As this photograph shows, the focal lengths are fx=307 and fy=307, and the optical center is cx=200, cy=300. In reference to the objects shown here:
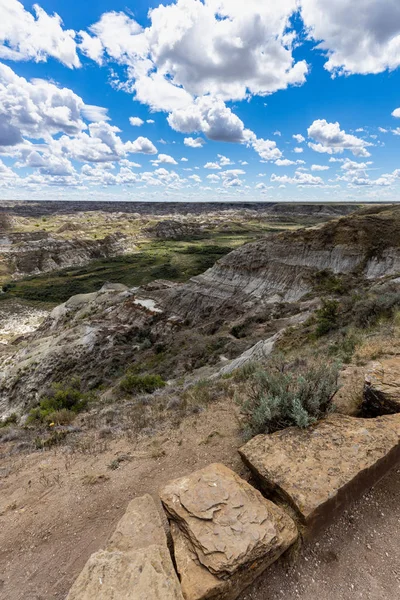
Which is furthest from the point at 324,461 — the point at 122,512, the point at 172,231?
the point at 172,231

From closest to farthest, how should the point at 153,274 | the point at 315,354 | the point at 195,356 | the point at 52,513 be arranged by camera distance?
the point at 52,513 → the point at 315,354 → the point at 195,356 → the point at 153,274

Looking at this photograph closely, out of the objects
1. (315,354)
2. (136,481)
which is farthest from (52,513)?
(315,354)

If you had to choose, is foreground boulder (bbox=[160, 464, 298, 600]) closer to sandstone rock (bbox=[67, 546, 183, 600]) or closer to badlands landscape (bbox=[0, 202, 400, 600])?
badlands landscape (bbox=[0, 202, 400, 600])

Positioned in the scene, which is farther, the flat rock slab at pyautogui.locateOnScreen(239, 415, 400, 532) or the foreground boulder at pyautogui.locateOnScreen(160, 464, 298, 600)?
the flat rock slab at pyautogui.locateOnScreen(239, 415, 400, 532)

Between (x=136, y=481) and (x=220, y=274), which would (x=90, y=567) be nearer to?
(x=136, y=481)

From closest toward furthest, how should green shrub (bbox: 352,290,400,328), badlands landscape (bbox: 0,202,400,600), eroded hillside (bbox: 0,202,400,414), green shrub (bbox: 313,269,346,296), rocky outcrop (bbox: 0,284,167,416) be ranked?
badlands landscape (bbox: 0,202,400,600), green shrub (bbox: 352,290,400,328), rocky outcrop (bbox: 0,284,167,416), eroded hillside (bbox: 0,202,400,414), green shrub (bbox: 313,269,346,296)

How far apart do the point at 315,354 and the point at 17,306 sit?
54.9m

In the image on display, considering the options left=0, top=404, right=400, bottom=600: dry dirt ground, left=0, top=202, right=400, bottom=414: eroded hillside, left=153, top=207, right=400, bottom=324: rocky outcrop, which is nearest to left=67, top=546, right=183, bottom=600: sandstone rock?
left=0, top=404, right=400, bottom=600: dry dirt ground

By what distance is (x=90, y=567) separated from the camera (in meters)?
2.86

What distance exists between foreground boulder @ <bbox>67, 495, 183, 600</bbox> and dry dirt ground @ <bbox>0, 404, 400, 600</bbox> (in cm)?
87

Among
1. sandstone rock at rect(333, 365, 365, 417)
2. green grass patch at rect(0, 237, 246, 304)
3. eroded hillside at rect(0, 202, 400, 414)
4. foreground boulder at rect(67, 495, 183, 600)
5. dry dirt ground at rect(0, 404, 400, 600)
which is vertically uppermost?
foreground boulder at rect(67, 495, 183, 600)

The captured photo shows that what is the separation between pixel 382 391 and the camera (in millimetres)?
5176

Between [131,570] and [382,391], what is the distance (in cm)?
450

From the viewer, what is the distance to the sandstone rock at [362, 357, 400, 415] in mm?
5004
